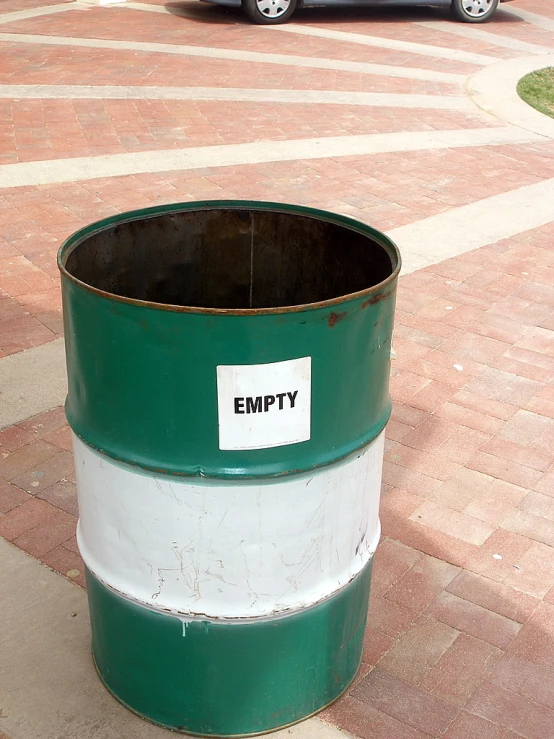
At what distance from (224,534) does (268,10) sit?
13424mm

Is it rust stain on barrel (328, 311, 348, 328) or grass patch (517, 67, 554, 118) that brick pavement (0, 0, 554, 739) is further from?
rust stain on barrel (328, 311, 348, 328)

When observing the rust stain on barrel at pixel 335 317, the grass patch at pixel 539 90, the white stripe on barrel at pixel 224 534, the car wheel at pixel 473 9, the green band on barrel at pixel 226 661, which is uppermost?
the rust stain on barrel at pixel 335 317

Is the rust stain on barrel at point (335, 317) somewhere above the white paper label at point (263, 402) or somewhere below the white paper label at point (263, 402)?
above

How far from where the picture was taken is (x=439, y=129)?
9.66 meters

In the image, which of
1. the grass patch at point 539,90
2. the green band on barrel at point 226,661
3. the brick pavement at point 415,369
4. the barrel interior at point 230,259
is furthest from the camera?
the grass patch at point 539,90

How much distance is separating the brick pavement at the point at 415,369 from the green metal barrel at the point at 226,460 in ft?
1.36

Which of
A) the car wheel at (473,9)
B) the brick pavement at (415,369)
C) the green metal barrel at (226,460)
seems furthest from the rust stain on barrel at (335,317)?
the car wheel at (473,9)

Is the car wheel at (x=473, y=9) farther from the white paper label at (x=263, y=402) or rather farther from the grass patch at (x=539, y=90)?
the white paper label at (x=263, y=402)

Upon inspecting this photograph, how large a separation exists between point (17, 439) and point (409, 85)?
8.60 m

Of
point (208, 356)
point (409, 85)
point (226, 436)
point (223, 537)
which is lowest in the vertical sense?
point (409, 85)

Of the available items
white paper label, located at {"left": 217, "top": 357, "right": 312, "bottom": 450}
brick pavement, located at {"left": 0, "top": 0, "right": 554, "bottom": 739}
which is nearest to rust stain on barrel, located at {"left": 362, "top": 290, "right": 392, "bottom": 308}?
white paper label, located at {"left": 217, "top": 357, "right": 312, "bottom": 450}

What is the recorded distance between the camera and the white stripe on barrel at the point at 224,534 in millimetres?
2312

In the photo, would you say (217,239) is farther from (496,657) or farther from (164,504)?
(496,657)

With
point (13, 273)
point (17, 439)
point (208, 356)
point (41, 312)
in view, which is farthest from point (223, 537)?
point (13, 273)
